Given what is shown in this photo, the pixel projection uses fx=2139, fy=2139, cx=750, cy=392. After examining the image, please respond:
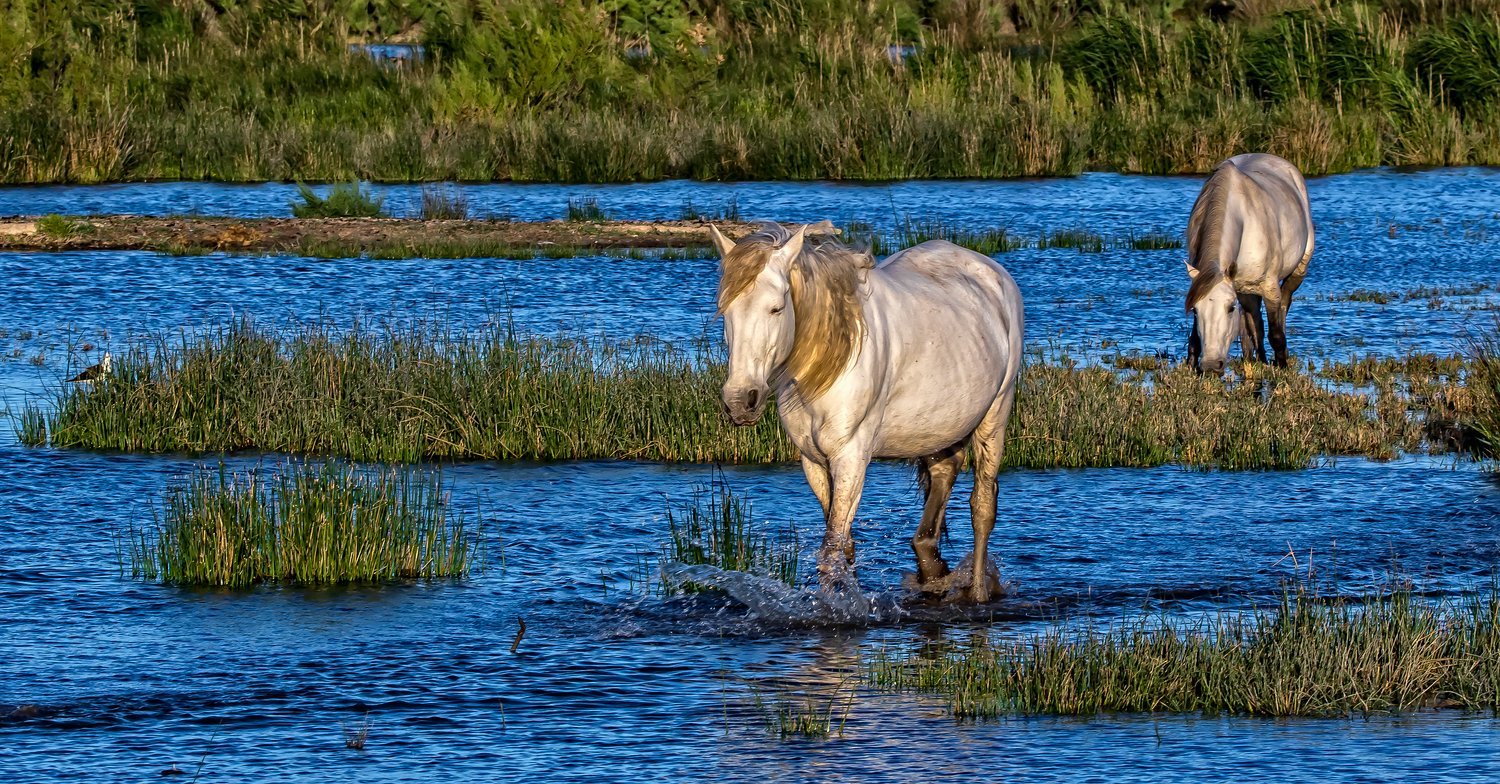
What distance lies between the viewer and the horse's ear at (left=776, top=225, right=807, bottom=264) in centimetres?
766

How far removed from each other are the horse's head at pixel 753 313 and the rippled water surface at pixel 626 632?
103 centimetres

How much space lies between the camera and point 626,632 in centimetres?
844

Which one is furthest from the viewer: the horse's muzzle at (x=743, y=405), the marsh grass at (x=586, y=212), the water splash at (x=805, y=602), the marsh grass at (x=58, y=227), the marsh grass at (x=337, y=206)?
the marsh grass at (x=586, y=212)

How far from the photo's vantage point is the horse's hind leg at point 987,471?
30.0ft

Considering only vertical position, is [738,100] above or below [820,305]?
above

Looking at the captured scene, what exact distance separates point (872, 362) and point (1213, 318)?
23.3 feet

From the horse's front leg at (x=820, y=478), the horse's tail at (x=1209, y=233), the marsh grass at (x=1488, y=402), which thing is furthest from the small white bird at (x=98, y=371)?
the marsh grass at (x=1488, y=402)

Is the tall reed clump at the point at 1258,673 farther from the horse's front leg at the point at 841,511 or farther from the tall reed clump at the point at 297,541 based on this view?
the tall reed clump at the point at 297,541

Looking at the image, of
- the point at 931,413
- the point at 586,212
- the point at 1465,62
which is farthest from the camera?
the point at 1465,62

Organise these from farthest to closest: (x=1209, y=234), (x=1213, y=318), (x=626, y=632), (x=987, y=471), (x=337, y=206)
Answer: (x=337, y=206)
(x=1209, y=234)
(x=1213, y=318)
(x=987, y=471)
(x=626, y=632)

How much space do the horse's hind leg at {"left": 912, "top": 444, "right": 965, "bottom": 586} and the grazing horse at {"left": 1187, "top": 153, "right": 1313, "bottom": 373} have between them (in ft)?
18.8

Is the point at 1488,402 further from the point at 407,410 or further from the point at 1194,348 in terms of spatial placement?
the point at 407,410

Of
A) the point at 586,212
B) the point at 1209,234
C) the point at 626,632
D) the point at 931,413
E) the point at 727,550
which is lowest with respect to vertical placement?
the point at 626,632

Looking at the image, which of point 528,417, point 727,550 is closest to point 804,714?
point 727,550
